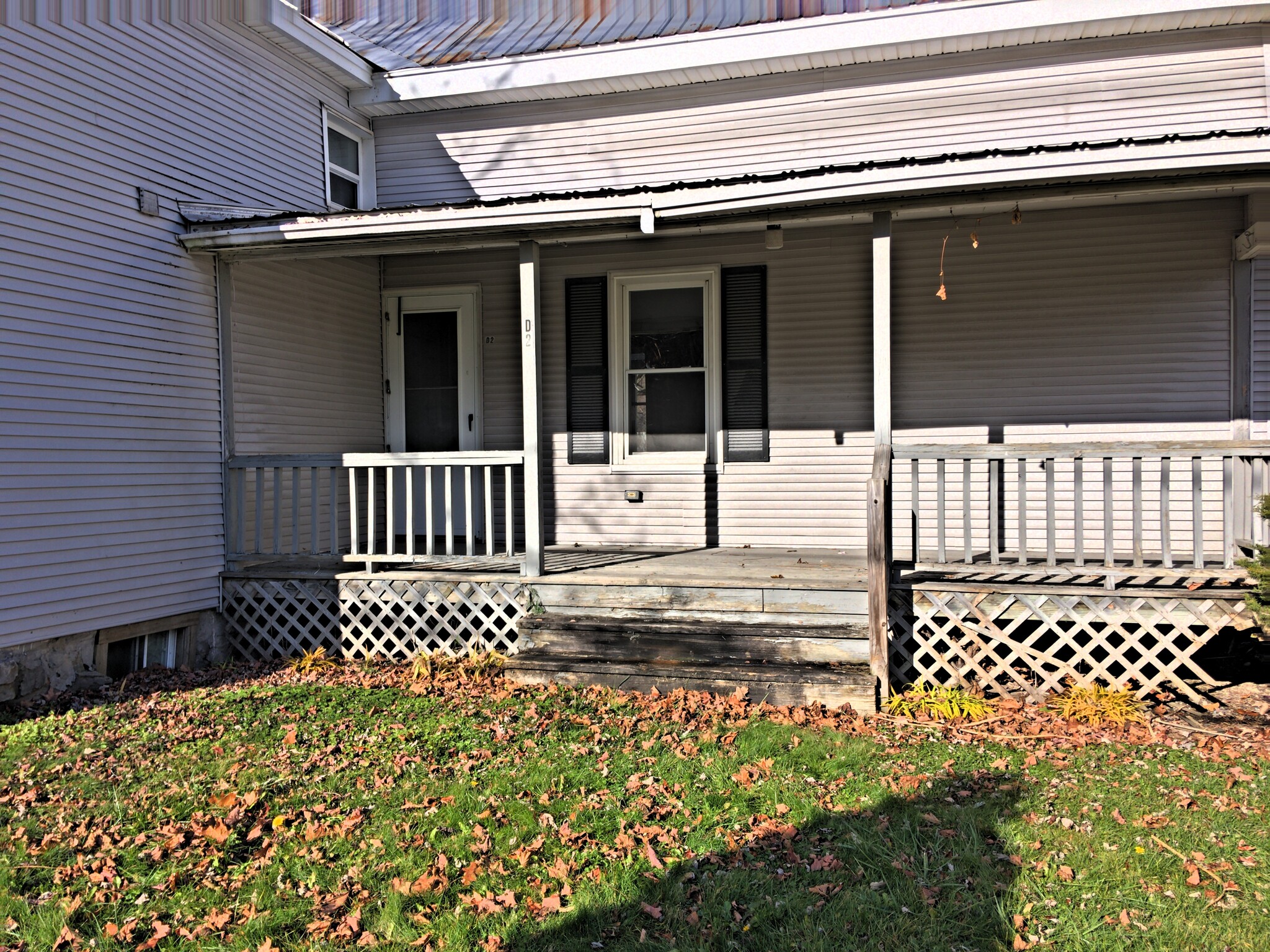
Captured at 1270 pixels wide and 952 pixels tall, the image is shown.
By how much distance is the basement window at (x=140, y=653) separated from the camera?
661 cm

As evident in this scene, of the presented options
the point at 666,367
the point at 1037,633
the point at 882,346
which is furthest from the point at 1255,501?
the point at 666,367

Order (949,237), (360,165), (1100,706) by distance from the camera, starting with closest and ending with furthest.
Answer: (1100,706) → (949,237) → (360,165)

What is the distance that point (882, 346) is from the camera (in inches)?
246

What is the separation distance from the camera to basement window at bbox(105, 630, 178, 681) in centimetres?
661

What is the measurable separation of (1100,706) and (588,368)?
16.9 ft

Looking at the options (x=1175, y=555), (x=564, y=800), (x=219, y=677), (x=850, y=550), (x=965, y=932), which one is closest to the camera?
(x=965, y=932)

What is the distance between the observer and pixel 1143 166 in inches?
222

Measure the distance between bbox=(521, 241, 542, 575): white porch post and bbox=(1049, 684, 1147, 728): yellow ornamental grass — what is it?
3.59m

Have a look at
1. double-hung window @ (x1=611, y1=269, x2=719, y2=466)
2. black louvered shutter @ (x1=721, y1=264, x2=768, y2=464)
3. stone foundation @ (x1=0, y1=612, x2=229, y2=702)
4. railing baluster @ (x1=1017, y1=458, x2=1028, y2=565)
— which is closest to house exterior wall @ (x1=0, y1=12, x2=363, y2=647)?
stone foundation @ (x1=0, y1=612, x2=229, y2=702)

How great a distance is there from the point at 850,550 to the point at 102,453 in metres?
5.85

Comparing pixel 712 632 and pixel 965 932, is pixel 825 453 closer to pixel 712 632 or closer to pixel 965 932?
pixel 712 632

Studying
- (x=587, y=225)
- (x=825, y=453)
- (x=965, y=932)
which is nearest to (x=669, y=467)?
(x=825, y=453)

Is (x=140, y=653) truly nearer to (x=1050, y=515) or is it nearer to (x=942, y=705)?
(x=942, y=705)

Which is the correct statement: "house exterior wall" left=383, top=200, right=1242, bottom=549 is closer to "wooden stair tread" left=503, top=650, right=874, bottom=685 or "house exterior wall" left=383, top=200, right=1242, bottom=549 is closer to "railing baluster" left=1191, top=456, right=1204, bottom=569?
"railing baluster" left=1191, top=456, right=1204, bottom=569
